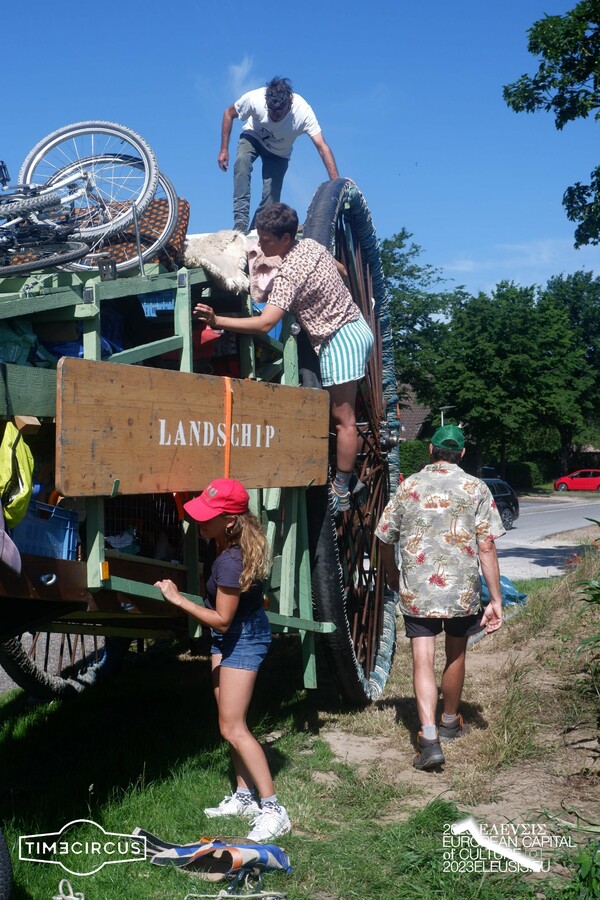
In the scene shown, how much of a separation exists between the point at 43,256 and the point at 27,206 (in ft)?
0.69

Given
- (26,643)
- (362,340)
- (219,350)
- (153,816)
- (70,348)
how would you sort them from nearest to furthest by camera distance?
(70,348) → (153,816) → (219,350) → (362,340) → (26,643)

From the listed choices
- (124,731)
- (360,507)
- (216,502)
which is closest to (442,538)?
(360,507)

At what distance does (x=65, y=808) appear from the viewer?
3.91m

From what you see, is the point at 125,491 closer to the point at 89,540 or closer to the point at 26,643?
the point at 89,540

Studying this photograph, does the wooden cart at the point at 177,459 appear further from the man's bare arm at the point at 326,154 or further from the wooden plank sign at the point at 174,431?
the man's bare arm at the point at 326,154

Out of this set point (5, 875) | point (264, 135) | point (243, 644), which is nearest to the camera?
point (5, 875)

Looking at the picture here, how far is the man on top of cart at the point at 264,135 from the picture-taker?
6.51 meters

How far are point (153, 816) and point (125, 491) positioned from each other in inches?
54.4

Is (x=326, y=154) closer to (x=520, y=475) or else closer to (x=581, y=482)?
(x=581, y=482)

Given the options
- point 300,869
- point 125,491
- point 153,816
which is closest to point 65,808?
point 153,816

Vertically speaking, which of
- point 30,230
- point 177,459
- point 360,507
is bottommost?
point 360,507

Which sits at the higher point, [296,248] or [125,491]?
[296,248]

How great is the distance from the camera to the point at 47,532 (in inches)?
127

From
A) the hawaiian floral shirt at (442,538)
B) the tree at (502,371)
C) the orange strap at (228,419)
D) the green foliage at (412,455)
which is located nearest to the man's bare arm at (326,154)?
the hawaiian floral shirt at (442,538)
